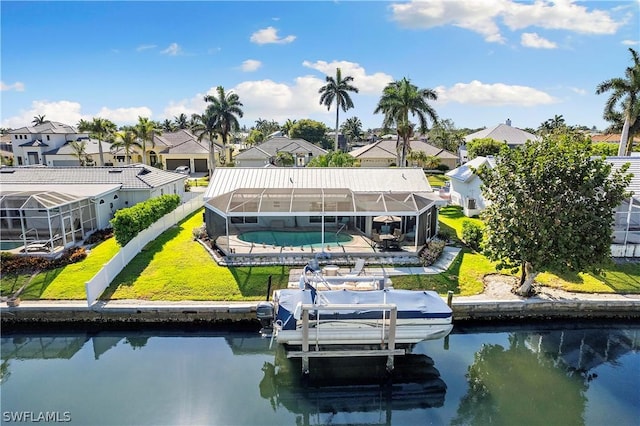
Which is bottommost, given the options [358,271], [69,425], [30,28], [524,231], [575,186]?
[69,425]

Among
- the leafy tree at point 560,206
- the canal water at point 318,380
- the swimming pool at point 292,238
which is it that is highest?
the leafy tree at point 560,206

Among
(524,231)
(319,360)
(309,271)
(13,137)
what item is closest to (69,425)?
(319,360)

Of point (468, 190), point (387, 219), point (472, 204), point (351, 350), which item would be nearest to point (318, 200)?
point (387, 219)

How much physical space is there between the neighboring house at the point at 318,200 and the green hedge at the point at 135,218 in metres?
2.67

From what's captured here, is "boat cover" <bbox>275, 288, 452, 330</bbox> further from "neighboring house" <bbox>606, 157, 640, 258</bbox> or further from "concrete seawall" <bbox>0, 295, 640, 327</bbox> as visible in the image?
"neighboring house" <bbox>606, 157, 640, 258</bbox>

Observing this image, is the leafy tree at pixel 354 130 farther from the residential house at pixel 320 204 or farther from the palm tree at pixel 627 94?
the residential house at pixel 320 204

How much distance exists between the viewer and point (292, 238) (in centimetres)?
1916

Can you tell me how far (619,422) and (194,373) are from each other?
37.2 ft

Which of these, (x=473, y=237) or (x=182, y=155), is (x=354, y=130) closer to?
(x=182, y=155)

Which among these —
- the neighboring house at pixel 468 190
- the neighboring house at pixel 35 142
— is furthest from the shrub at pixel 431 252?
the neighboring house at pixel 35 142

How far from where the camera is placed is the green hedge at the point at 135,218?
1616 cm

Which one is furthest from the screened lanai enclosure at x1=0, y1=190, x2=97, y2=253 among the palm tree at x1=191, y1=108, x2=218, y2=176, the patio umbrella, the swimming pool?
the palm tree at x1=191, y1=108, x2=218, y2=176

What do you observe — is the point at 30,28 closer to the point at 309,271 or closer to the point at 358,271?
the point at 309,271

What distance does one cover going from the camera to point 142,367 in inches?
458
